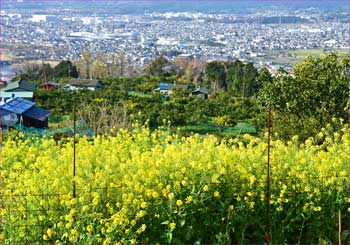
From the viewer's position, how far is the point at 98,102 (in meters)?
16.1

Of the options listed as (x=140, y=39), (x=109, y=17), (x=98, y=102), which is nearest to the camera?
(x=98, y=102)

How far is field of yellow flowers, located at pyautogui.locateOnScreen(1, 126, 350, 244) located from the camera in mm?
2984

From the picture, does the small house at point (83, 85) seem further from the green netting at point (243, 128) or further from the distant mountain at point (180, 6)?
the distant mountain at point (180, 6)

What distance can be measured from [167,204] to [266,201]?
20.5 inches

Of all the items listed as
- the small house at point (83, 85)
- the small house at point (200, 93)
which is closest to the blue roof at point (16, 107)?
the small house at point (83, 85)

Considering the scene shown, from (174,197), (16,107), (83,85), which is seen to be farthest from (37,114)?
(174,197)

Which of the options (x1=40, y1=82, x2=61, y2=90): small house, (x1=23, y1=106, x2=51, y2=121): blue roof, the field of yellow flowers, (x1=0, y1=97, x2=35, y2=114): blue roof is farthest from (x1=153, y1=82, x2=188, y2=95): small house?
the field of yellow flowers

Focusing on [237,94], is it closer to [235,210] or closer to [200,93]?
[200,93]

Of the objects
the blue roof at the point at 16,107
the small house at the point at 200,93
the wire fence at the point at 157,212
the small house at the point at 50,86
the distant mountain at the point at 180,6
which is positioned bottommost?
the small house at the point at 200,93

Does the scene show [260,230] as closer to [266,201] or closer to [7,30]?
[266,201]

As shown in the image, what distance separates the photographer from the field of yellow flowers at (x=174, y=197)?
2.98 meters

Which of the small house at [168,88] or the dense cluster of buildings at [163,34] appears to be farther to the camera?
the dense cluster of buildings at [163,34]

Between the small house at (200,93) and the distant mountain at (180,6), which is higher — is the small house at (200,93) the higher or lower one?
the lower one

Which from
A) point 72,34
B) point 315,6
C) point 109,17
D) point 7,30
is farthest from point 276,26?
point 7,30
